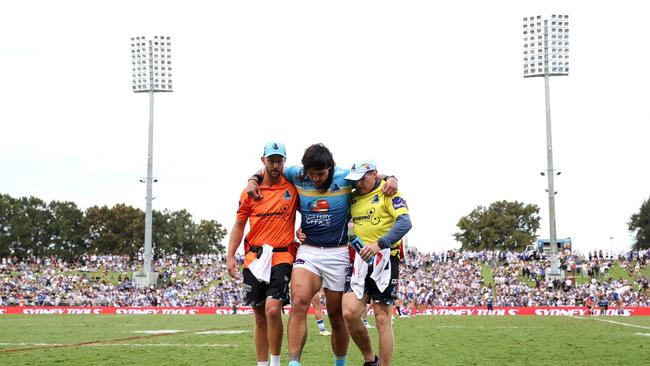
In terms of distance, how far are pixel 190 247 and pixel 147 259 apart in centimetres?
6255

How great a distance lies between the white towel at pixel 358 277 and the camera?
9.55m

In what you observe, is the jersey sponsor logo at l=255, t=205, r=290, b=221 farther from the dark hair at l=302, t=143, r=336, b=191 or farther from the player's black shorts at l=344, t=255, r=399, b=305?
the player's black shorts at l=344, t=255, r=399, b=305

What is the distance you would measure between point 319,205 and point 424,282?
1792 inches

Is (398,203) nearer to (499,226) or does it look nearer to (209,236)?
(499,226)

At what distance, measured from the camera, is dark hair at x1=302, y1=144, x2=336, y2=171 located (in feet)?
30.0

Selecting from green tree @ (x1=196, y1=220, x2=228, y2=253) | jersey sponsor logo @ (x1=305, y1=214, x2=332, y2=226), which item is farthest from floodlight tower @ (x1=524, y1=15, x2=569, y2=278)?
green tree @ (x1=196, y1=220, x2=228, y2=253)

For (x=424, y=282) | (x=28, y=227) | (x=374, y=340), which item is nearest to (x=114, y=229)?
(x=28, y=227)

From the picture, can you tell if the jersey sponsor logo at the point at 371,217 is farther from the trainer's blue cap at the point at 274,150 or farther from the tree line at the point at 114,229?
the tree line at the point at 114,229

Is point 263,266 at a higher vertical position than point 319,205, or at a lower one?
lower

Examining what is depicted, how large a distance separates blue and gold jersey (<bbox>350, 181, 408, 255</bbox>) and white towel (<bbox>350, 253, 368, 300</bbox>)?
0.90 ft

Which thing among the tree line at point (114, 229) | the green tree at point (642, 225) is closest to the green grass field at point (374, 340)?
the green tree at point (642, 225)

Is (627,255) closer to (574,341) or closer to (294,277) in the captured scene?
(574,341)

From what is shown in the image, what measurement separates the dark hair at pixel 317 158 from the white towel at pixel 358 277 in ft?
3.74

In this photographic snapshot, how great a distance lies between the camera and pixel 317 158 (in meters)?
9.13
